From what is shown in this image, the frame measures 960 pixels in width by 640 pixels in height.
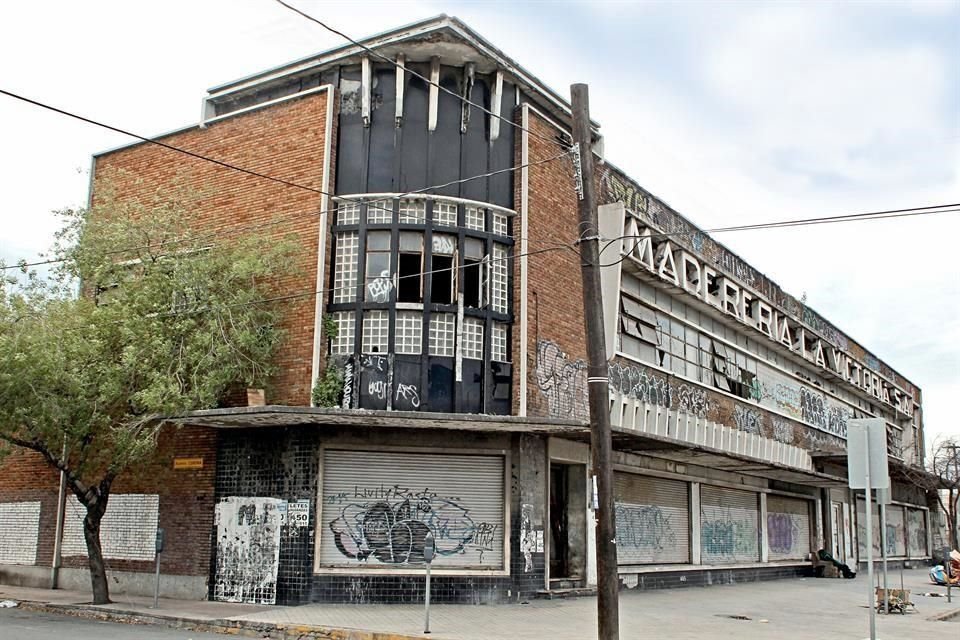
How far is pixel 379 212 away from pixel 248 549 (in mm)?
7107

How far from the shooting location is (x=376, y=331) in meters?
19.0

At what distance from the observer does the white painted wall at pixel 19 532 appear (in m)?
22.5

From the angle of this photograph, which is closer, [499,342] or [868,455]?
[868,455]

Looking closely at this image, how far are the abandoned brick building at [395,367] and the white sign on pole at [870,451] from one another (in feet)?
18.4

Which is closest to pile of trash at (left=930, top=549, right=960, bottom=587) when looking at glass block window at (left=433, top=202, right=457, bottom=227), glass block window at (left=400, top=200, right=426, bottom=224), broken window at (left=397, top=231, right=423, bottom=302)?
glass block window at (left=433, top=202, right=457, bottom=227)

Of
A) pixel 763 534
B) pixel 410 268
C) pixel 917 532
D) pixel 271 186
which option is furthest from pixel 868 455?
pixel 917 532

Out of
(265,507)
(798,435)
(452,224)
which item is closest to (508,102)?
A: (452,224)

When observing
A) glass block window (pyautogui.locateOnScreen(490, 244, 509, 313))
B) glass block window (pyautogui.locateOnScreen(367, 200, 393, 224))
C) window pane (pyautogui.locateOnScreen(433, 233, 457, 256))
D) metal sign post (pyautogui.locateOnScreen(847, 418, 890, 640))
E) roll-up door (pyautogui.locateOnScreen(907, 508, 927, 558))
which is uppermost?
glass block window (pyautogui.locateOnScreen(367, 200, 393, 224))

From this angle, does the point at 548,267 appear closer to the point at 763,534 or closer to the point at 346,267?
the point at 346,267

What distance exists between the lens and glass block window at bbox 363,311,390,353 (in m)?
18.9

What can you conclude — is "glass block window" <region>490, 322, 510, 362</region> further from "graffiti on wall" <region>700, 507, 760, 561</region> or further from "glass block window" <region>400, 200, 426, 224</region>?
"graffiti on wall" <region>700, 507, 760, 561</region>

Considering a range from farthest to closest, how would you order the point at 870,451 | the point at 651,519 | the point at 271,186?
the point at 651,519 → the point at 271,186 → the point at 870,451

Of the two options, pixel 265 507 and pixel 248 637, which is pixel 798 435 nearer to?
pixel 265 507

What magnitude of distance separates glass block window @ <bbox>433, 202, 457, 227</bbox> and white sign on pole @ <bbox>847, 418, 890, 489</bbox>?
30.2ft
